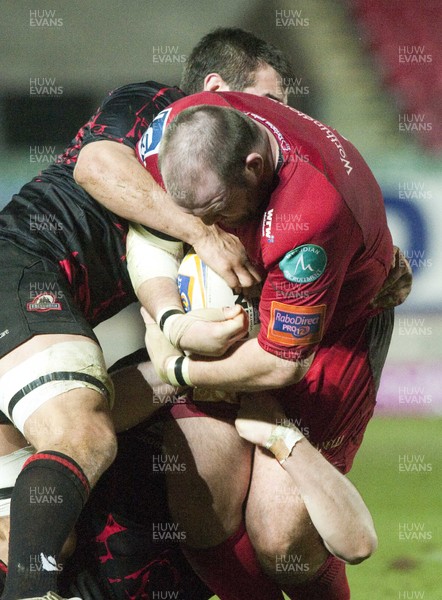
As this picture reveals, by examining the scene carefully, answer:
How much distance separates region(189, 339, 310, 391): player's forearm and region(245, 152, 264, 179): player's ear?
421 mm

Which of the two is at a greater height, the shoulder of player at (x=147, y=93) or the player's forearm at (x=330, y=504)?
the shoulder of player at (x=147, y=93)

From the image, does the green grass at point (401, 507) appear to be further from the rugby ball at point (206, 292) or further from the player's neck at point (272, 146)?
the player's neck at point (272, 146)

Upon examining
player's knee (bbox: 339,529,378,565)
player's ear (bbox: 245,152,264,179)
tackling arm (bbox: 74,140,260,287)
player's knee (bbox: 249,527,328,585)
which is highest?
player's ear (bbox: 245,152,264,179)

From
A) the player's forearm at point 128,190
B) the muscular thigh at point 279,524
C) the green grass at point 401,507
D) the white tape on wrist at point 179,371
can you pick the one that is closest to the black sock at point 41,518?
the white tape on wrist at point 179,371

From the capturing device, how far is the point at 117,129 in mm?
2818

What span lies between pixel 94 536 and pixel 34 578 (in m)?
0.87

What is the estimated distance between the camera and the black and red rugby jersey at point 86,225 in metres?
2.72

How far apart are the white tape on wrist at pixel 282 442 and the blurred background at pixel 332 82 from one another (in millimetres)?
2647

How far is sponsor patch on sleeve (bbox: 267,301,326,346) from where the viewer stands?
219 cm

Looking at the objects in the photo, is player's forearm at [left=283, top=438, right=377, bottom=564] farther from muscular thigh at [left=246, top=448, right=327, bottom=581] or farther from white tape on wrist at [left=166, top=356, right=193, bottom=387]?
white tape on wrist at [left=166, top=356, right=193, bottom=387]

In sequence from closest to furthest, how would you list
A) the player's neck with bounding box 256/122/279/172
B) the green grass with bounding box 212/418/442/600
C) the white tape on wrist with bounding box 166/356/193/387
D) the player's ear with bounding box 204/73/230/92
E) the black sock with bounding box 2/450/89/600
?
the black sock with bounding box 2/450/89/600 → the player's neck with bounding box 256/122/279/172 → the white tape on wrist with bounding box 166/356/193/387 → the player's ear with bounding box 204/73/230/92 → the green grass with bounding box 212/418/442/600

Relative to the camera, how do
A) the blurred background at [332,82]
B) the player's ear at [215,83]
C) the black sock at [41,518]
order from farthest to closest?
the blurred background at [332,82], the player's ear at [215,83], the black sock at [41,518]

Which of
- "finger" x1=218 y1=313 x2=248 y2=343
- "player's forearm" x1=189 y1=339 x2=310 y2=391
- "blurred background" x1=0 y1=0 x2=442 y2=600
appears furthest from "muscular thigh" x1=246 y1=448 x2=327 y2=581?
"blurred background" x1=0 y1=0 x2=442 y2=600

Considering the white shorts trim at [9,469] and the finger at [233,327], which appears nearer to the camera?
the finger at [233,327]
